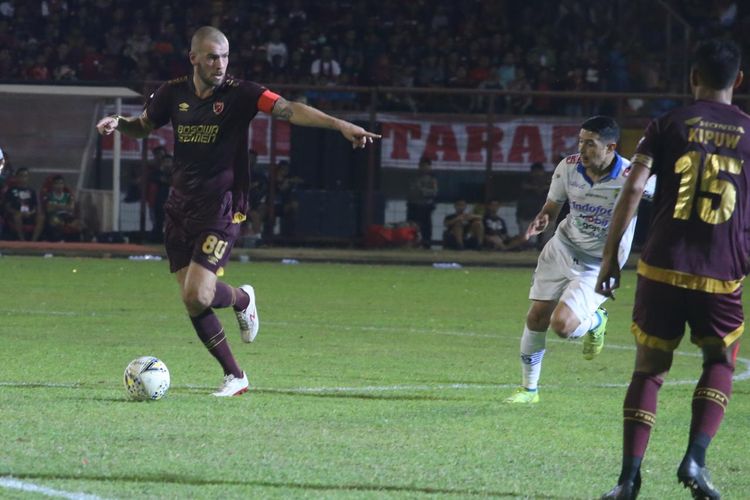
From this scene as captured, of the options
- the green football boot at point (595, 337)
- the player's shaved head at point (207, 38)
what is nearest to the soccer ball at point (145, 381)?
the player's shaved head at point (207, 38)

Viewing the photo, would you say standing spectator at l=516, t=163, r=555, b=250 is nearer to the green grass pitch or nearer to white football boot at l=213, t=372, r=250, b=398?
the green grass pitch

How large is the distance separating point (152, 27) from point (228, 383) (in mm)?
22693

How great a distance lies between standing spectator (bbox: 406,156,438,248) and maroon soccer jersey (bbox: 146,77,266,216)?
49.9 ft

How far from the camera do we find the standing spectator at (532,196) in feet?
78.7

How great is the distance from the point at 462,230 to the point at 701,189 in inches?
722

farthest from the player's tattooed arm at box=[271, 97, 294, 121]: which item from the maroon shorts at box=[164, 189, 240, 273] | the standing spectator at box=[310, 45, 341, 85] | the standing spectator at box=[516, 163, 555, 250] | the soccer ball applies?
the standing spectator at box=[310, 45, 341, 85]

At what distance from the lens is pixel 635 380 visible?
5910 mm

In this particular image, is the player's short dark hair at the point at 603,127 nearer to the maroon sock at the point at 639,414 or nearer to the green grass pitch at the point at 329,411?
the green grass pitch at the point at 329,411

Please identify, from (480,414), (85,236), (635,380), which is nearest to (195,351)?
(480,414)

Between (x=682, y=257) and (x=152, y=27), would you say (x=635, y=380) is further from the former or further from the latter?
(x=152, y=27)

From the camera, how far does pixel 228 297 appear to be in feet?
30.2

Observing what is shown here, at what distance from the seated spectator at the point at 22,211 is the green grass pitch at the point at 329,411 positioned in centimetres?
772

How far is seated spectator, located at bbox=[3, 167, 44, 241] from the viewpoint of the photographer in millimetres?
23297

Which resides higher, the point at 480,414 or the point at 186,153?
the point at 186,153
